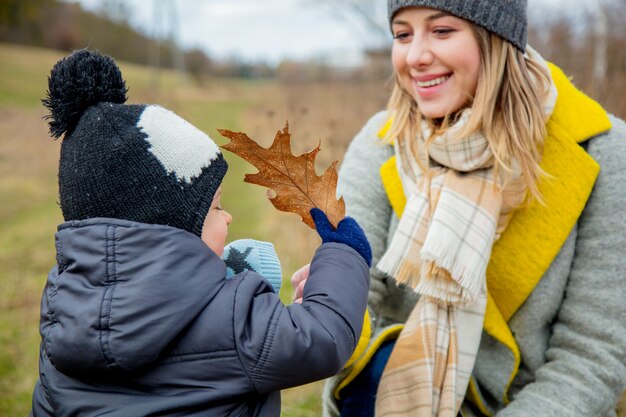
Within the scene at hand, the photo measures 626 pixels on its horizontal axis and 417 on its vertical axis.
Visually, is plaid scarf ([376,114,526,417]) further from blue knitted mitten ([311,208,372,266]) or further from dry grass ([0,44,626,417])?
dry grass ([0,44,626,417])

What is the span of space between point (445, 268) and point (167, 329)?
92 cm

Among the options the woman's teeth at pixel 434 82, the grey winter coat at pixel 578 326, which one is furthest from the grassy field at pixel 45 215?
the woman's teeth at pixel 434 82

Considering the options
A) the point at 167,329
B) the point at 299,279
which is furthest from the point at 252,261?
the point at 167,329

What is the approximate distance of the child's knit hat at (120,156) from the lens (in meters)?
1.32

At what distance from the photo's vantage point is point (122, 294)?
125 cm

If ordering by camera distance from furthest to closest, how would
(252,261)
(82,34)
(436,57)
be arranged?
1. (82,34)
2. (436,57)
3. (252,261)

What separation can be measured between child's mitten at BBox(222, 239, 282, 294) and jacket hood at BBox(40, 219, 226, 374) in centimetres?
30

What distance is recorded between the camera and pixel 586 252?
1.88 meters

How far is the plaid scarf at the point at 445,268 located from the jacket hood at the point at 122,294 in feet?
2.57

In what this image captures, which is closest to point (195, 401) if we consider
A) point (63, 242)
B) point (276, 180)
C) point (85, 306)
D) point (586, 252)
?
point (85, 306)

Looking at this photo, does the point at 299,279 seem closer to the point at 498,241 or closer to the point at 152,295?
the point at 152,295

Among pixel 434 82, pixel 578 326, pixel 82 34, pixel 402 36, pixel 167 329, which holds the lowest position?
pixel 578 326

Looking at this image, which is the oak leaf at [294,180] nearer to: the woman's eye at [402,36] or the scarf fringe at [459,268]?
the scarf fringe at [459,268]

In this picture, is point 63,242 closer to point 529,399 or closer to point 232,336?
point 232,336
